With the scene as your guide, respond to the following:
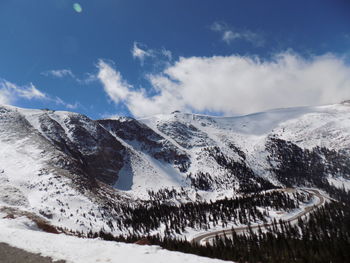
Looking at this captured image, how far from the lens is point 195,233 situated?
16800 centimetres

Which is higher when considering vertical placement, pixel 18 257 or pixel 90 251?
pixel 90 251

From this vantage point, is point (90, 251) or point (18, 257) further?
point (90, 251)

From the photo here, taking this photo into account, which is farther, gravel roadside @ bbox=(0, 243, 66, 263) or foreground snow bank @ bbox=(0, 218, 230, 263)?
gravel roadside @ bbox=(0, 243, 66, 263)

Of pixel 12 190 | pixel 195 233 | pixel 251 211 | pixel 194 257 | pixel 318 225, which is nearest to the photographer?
pixel 194 257

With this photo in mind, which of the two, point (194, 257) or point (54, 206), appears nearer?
point (194, 257)

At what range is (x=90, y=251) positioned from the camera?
21.4 metres

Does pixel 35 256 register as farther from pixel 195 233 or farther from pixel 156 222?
pixel 156 222

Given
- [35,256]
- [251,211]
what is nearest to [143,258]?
[35,256]

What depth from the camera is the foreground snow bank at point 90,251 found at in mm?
19427

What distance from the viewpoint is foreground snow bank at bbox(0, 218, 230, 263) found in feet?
63.7

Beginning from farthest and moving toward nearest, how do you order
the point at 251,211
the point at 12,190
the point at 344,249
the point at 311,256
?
the point at 251,211 → the point at 12,190 → the point at 344,249 → the point at 311,256

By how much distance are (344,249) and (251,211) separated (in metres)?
98.2

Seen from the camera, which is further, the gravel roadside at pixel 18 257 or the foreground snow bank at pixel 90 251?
the gravel roadside at pixel 18 257

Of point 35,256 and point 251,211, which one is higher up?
point 251,211
